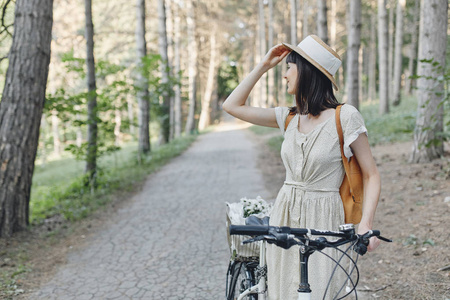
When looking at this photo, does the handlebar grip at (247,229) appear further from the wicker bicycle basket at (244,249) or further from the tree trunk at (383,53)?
the tree trunk at (383,53)

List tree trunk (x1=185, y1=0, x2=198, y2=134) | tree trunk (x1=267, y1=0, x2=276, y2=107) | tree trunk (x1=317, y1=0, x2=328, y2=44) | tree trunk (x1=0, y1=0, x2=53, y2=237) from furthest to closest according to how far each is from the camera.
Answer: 1. tree trunk (x1=267, y1=0, x2=276, y2=107)
2. tree trunk (x1=185, y1=0, x2=198, y2=134)
3. tree trunk (x1=317, y1=0, x2=328, y2=44)
4. tree trunk (x1=0, y1=0, x2=53, y2=237)

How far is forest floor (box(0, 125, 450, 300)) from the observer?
4496mm

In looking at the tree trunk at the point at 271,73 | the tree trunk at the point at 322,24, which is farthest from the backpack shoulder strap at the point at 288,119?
the tree trunk at the point at 271,73

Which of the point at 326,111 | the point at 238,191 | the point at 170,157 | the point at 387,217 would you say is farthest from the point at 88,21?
the point at 326,111

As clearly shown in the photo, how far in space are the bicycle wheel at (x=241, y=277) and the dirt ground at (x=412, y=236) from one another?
1.89 m

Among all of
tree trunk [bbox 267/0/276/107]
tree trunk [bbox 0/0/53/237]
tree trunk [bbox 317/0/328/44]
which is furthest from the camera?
tree trunk [bbox 267/0/276/107]

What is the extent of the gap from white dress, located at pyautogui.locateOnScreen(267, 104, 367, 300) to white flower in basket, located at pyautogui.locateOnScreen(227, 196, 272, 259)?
15.3 inches

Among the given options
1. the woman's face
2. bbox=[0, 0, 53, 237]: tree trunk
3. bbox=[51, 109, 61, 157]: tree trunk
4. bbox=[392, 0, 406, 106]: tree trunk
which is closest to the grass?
bbox=[0, 0, 53, 237]: tree trunk

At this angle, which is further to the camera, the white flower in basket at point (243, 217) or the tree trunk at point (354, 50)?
the tree trunk at point (354, 50)

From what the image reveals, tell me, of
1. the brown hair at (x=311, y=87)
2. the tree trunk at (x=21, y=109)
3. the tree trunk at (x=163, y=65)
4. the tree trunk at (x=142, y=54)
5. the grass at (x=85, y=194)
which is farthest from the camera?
the tree trunk at (x=163, y=65)

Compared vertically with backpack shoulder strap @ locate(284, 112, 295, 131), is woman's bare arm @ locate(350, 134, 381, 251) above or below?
below

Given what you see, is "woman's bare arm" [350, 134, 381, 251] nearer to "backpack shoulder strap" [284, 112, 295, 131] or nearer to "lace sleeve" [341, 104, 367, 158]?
"lace sleeve" [341, 104, 367, 158]

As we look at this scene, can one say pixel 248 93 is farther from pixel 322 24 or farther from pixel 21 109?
pixel 322 24

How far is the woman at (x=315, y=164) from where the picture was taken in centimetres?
224
